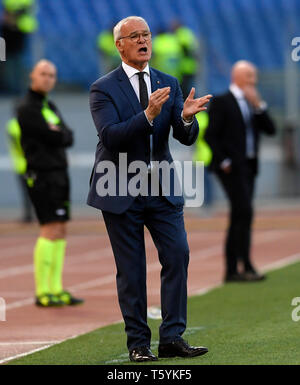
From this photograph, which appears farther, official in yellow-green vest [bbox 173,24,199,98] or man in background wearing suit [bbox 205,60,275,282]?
official in yellow-green vest [bbox 173,24,199,98]

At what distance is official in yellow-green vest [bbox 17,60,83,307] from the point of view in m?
10.4

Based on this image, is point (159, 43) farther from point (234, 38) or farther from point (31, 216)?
point (31, 216)

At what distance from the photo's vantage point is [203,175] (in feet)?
65.0

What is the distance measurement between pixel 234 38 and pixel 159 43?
82.3 inches

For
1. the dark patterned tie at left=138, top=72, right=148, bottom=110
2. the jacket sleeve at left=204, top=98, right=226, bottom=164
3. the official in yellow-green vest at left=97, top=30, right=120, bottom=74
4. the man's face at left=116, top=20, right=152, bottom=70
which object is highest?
the official in yellow-green vest at left=97, top=30, right=120, bottom=74

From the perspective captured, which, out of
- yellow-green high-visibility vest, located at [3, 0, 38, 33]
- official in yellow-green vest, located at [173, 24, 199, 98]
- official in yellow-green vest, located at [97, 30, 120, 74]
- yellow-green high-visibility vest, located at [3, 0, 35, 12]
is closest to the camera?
official in yellow-green vest, located at [173, 24, 199, 98]

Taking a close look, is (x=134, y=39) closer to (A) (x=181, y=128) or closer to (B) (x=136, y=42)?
(B) (x=136, y=42)

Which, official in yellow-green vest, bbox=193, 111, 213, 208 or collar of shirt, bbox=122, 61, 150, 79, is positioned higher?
collar of shirt, bbox=122, 61, 150, 79

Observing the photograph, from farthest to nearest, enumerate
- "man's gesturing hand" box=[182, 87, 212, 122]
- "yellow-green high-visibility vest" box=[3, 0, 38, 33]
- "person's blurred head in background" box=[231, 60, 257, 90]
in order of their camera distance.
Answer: "yellow-green high-visibility vest" box=[3, 0, 38, 33]
"person's blurred head in background" box=[231, 60, 257, 90]
"man's gesturing hand" box=[182, 87, 212, 122]

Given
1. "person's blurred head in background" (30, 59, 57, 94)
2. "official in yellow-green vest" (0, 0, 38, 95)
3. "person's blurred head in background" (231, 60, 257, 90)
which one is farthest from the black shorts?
"official in yellow-green vest" (0, 0, 38, 95)

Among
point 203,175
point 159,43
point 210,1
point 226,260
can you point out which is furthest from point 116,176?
point 210,1

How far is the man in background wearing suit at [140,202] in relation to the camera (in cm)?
686

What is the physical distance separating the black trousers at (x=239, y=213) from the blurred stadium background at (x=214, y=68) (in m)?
8.44

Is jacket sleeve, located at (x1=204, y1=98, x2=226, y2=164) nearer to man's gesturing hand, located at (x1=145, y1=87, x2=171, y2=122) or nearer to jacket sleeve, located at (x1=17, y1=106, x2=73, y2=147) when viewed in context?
jacket sleeve, located at (x1=17, y1=106, x2=73, y2=147)
